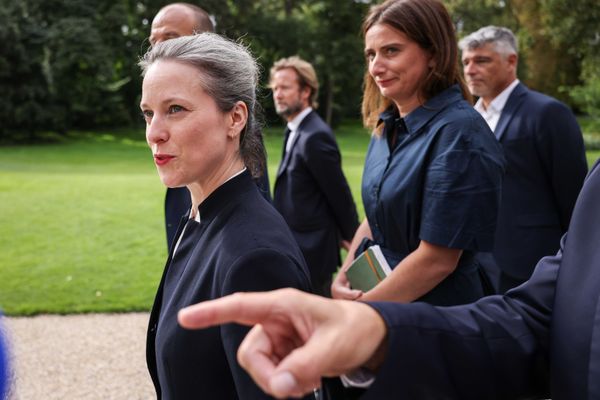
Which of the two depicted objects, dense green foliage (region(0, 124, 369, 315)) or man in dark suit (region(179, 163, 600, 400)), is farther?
dense green foliage (region(0, 124, 369, 315))

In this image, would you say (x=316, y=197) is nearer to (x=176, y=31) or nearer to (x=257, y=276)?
(x=176, y=31)

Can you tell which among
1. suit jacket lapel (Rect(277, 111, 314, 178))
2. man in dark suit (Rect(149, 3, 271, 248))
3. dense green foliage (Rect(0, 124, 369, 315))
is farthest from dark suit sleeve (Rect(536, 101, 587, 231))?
dense green foliage (Rect(0, 124, 369, 315))

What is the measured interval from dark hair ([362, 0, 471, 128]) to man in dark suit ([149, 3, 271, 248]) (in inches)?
52.0

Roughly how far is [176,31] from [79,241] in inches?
319

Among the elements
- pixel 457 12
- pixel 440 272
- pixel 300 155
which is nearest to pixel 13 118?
pixel 457 12

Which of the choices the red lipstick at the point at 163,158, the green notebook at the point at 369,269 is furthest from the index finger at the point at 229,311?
the green notebook at the point at 369,269

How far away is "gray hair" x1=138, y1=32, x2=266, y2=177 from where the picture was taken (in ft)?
7.61

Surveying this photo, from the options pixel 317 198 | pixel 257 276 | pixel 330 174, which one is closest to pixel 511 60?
pixel 330 174

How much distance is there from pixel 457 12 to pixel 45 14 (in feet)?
89.1

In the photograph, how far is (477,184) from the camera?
2.69 meters

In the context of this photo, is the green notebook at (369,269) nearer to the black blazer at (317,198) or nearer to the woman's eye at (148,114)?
the woman's eye at (148,114)

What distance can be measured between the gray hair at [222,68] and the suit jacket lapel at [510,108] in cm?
248

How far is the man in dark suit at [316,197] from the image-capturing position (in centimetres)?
574

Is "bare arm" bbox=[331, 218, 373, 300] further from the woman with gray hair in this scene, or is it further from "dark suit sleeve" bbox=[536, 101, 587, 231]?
"dark suit sleeve" bbox=[536, 101, 587, 231]
